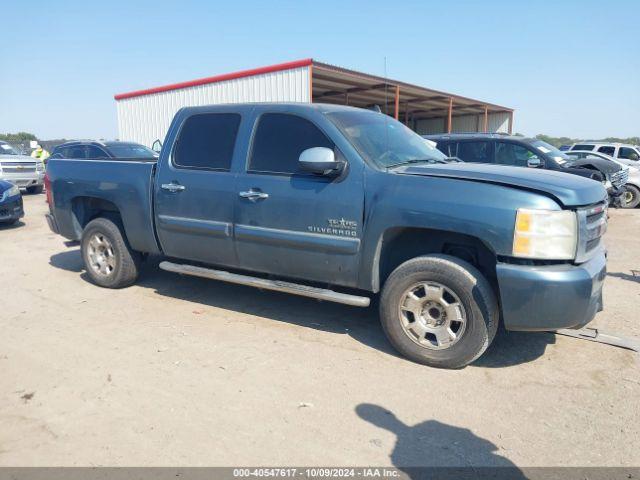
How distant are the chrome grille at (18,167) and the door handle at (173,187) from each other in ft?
44.1

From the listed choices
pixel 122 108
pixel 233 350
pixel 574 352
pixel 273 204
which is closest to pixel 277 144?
pixel 273 204

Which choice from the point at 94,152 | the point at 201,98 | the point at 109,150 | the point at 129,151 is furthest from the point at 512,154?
the point at 201,98

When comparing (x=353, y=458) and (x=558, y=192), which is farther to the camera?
(x=558, y=192)

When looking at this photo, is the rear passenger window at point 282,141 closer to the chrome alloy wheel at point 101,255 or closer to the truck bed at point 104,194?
the truck bed at point 104,194

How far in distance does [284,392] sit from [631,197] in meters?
14.2

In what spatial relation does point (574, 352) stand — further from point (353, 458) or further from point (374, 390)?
point (353, 458)

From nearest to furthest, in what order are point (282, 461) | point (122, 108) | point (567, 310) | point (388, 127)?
point (282, 461) < point (567, 310) < point (388, 127) < point (122, 108)

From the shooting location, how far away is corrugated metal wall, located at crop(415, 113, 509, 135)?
110 feet

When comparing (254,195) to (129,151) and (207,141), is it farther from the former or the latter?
(129,151)

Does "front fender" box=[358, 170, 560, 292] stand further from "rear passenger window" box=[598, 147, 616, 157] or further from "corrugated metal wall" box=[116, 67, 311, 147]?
"rear passenger window" box=[598, 147, 616, 157]

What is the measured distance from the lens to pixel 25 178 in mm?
16297

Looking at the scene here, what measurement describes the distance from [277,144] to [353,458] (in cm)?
274

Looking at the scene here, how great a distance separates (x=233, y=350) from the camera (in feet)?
13.5

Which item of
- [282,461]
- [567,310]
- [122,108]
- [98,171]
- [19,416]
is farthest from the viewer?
[122,108]
